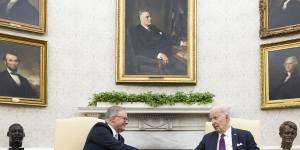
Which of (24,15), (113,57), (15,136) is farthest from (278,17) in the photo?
(15,136)

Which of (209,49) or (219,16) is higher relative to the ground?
(219,16)

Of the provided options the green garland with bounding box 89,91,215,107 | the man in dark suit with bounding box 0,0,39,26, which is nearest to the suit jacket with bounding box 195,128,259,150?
the green garland with bounding box 89,91,215,107

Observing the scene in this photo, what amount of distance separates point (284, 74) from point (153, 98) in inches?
95.9

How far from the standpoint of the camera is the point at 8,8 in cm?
913

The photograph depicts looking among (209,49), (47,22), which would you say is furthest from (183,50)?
(47,22)

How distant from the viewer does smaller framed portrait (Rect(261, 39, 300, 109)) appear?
9.06m

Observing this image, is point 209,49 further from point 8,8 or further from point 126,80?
point 8,8

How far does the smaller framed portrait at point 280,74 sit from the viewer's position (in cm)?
906

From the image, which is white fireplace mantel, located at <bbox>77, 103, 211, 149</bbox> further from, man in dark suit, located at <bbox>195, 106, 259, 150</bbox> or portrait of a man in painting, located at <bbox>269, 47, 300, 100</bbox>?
man in dark suit, located at <bbox>195, 106, 259, 150</bbox>

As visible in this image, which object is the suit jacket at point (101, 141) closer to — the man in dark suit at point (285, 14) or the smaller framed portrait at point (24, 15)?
the smaller framed portrait at point (24, 15)

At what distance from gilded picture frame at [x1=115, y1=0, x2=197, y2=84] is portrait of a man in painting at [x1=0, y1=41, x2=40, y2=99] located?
1623 mm

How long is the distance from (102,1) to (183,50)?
6.27 ft

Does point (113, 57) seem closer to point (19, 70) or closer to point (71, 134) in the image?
point (19, 70)

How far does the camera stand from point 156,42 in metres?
10.3
